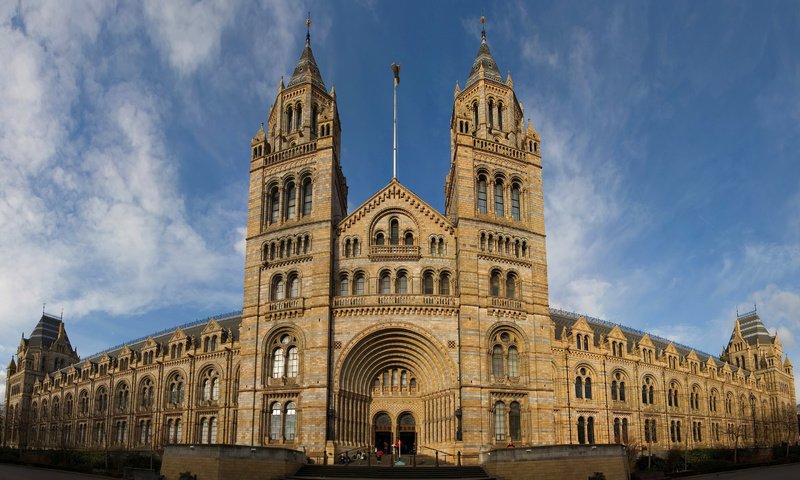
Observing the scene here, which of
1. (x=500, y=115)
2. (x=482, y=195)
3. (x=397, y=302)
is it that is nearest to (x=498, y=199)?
(x=482, y=195)

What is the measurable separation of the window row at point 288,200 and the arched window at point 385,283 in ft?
25.2

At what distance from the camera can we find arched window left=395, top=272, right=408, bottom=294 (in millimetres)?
49341

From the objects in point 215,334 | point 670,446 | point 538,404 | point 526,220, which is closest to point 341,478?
point 538,404

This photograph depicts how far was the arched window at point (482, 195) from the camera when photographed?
51719mm

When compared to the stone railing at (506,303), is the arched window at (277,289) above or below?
above

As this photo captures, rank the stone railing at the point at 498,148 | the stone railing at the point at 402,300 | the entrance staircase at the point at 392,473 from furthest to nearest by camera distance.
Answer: the stone railing at the point at 498,148
the stone railing at the point at 402,300
the entrance staircase at the point at 392,473

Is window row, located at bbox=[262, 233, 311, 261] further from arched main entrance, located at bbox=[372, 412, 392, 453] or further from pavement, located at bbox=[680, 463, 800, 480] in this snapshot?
pavement, located at bbox=[680, 463, 800, 480]

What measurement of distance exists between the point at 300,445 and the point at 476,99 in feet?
99.3

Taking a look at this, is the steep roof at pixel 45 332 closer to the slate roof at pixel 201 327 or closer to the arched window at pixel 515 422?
the slate roof at pixel 201 327

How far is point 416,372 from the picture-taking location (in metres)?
49.3

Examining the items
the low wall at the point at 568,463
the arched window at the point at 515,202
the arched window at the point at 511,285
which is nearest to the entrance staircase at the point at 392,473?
the low wall at the point at 568,463

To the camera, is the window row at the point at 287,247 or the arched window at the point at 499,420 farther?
the window row at the point at 287,247

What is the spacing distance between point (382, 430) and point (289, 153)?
22450mm

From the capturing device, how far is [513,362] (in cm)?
4856
